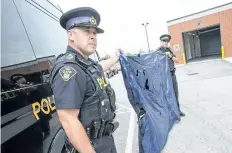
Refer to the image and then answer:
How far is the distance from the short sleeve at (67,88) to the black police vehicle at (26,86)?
13 cm

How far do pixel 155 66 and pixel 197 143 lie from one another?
1506 mm

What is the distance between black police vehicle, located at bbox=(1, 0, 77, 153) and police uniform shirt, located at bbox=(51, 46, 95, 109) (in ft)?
0.43

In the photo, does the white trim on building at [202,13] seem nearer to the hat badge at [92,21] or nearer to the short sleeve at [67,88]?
the hat badge at [92,21]

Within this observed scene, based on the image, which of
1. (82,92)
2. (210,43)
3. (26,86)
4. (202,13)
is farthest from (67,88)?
(210,43)

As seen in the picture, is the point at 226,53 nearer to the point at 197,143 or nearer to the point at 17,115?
the point at 197,143

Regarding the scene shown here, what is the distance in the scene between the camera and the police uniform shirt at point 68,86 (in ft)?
4.94

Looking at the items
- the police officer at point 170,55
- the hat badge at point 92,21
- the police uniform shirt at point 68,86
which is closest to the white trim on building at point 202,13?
the police officer at point 170,55

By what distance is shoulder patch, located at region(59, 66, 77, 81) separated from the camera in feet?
4.97

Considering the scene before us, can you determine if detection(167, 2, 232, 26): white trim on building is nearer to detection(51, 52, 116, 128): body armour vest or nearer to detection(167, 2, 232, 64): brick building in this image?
detection(167, 2, 232, 64): brick building

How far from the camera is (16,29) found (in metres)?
1.63

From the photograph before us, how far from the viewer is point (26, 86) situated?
145 cm

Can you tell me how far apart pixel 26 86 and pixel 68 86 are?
9.5 inches

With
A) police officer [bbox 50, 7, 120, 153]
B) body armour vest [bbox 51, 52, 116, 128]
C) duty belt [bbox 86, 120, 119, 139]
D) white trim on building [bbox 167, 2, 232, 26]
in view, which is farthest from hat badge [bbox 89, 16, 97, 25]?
white trim on building [bbox 167, 2, 232, 26]

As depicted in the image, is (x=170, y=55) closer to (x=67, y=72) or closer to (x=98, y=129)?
(x=98, y=129)
